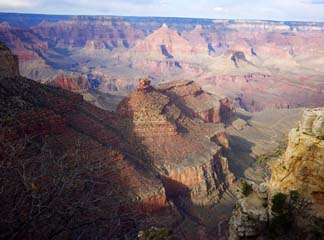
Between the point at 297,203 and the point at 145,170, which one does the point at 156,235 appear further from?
the point at 145,170

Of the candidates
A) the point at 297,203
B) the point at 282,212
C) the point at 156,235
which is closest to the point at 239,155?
the point at 156,235

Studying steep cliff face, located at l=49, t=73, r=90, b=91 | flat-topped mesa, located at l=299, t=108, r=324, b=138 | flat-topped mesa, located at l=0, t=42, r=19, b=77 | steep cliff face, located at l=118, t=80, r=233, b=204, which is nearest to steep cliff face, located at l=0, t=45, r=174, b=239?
flat-topped mesa, located at l=0, t=42, r=19, b=77

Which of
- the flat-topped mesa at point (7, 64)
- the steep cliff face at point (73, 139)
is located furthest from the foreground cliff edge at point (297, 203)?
the flat-topped mesa at point (7, 64)

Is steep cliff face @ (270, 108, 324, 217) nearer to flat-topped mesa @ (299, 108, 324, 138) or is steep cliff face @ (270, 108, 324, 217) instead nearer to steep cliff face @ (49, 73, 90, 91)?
flat-topped mesa @ (299, 108, 324, 138)

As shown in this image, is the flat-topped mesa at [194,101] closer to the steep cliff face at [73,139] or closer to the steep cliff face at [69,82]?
the steep cliff face at [69,82]

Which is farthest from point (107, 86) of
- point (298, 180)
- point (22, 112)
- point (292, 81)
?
point (298, 180)
